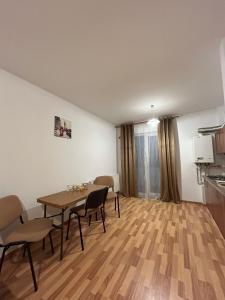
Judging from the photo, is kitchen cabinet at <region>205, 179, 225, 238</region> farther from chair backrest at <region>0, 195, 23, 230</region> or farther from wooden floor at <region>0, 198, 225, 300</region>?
chair backrest at <region>0, 195, 23, 230</region>

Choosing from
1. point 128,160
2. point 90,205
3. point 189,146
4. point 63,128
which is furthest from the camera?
point 128,160

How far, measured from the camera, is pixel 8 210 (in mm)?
1721

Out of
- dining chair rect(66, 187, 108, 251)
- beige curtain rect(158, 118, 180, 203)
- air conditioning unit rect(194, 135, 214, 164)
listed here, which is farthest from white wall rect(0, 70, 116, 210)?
air conditioning unit rect(194, 135, 214, 164)

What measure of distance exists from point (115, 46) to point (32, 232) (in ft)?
7.72

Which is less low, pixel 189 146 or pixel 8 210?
pixel 189 146

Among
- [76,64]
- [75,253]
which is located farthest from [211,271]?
[76,64]

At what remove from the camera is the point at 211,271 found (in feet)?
5.18

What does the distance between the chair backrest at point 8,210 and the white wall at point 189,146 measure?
3926 millimetres

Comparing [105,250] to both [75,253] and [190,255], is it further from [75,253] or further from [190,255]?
[190,255]

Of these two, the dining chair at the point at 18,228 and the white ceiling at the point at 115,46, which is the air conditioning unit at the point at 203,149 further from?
the dining chair at the point at 18,228

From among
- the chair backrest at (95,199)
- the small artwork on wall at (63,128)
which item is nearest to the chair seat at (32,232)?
the chair backrest at (95,199)

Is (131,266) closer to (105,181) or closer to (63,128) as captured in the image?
(105,181)

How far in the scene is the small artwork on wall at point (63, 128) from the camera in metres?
2.78

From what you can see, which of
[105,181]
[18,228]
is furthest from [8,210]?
[105,181]
